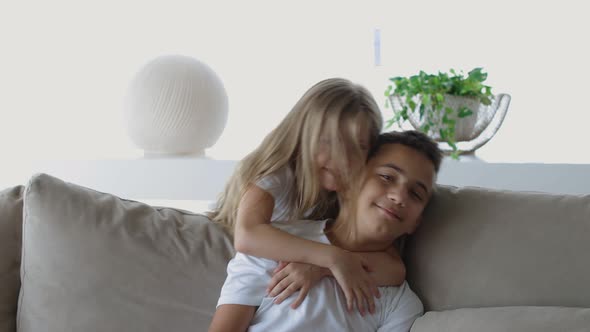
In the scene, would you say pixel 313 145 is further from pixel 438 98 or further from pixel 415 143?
pixel 438 98

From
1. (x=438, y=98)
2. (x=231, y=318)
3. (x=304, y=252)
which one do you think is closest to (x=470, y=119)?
(x=438, y=98)

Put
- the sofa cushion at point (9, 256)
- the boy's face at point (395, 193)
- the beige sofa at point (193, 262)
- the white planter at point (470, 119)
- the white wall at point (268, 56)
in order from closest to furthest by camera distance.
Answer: the beige sofa at point (193, 262) < the boy's face at point (395, 193) < the sofa cushion at point (9, 256) < the white planter at point (470, 119) < the white wall at point (268, 56)

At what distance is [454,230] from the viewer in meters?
1.27

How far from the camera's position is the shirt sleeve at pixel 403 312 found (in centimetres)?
124

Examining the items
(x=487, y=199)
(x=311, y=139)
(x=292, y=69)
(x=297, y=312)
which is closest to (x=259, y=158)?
(x=311, y=139)

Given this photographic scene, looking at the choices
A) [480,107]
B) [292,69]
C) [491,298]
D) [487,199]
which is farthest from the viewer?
[292,69]

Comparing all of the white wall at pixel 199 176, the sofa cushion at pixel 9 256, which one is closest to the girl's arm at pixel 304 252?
the sofa cushion at pixel 9 256

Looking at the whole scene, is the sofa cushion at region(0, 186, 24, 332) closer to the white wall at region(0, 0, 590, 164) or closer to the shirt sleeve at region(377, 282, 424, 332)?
the shirt sleeve at region(377, 282, 424, 332)

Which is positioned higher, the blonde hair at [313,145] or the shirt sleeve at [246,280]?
the blonde hair at [313,145]

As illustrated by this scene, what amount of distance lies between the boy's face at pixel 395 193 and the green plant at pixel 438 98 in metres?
0.80

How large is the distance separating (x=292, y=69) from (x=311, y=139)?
1.44 m

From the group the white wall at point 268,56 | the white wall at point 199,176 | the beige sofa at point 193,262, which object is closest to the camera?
the beige sofa at point 193,262

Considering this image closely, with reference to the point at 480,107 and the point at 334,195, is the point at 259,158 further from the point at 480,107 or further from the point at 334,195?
the point at 480,107

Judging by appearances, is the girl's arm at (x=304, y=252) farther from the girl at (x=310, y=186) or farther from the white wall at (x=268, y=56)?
the white wall at (x=268, y=56)
